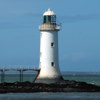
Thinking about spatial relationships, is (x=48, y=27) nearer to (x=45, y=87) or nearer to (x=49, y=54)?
(x=49, y=54)

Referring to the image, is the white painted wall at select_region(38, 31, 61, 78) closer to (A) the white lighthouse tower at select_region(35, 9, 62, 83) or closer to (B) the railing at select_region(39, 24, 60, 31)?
(A) the white lighthouse tower at select_region(35, 9, 62, 83)

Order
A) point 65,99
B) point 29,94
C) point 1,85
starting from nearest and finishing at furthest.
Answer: point 65,99 → point 29,94 → point 1,85

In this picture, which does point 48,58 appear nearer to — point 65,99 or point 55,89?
point 55,89

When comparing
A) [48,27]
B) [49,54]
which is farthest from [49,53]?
[48,27]

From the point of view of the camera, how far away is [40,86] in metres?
58.0

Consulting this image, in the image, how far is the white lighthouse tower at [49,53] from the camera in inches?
2422

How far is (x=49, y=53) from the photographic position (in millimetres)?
61469

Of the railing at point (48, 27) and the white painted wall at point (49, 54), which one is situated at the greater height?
the railing at point (48, 27)

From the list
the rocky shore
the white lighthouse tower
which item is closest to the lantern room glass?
the white lighthouse tower

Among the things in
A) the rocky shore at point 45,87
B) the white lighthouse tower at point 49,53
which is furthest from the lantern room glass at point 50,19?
the rocky shore at point 45,87

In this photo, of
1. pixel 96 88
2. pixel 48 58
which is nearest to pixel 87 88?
pixel 96 88

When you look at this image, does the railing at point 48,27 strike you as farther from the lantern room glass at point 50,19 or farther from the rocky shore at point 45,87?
the rocky shore at point 45,87

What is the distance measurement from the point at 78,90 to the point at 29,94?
16.1 ft

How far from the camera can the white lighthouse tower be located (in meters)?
61.5
